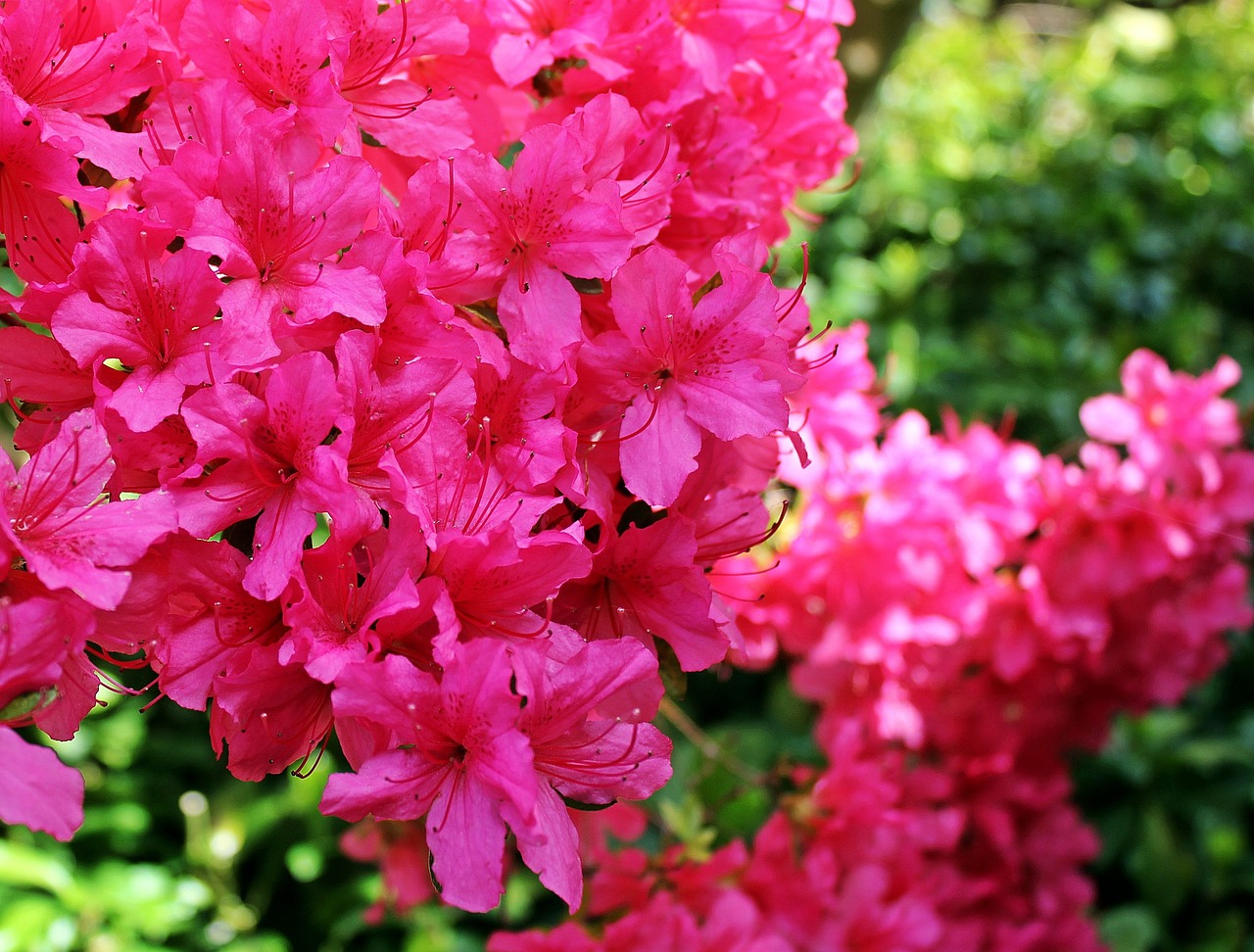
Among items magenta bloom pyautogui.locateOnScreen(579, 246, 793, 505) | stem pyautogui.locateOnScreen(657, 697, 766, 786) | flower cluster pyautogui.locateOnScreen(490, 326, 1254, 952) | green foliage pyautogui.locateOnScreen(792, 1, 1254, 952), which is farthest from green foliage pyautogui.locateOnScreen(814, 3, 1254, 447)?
magenta bloom pyautogui.locateOnScreen(579, 246, 793, 505)

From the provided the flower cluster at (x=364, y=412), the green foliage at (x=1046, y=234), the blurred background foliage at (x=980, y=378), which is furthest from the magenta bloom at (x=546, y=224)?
the green foliage at (x=1046, y=234)

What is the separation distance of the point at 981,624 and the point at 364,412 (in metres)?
1.38

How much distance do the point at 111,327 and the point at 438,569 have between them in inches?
11.3

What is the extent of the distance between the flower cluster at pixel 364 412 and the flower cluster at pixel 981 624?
2.27 ft

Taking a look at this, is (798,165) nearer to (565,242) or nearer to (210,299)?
(565,242)

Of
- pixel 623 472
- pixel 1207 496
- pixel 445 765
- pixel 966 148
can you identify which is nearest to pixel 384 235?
pixel 623 472

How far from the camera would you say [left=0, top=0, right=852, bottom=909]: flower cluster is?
2.58 feet

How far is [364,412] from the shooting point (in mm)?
837

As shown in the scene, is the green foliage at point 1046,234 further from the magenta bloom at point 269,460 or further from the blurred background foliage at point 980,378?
the magenta bloom at point 269,460

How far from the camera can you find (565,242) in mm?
927

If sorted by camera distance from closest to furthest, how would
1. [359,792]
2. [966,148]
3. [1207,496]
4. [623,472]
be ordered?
[359,792]
[623,472]
[1207,496]
[966,148]

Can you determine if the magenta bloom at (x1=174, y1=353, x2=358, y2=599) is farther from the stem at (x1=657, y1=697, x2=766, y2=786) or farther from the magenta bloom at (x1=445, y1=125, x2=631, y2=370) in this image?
the stem at (x1=657, y1=697, x2=766, y2=786)

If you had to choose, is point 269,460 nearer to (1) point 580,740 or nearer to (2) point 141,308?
(2) point 141,308

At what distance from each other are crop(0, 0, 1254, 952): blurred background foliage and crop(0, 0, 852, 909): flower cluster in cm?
78
